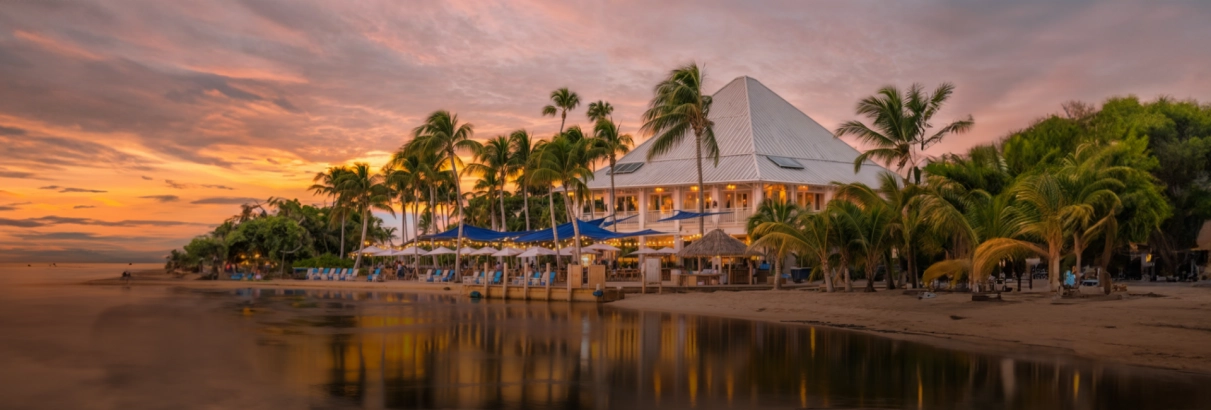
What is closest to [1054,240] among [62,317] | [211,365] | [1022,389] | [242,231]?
[1022,389]

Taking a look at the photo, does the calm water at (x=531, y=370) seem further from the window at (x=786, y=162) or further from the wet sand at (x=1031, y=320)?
the window at (x=786, y=162)

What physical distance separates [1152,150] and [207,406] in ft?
111

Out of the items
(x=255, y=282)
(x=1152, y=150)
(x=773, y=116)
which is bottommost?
(x=255, y=282)

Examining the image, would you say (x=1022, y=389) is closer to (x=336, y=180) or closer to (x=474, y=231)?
(x=474, y=231)

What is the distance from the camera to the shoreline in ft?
49.5

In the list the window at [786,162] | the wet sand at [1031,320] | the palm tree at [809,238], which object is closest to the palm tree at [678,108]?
the palm tree at [809,238]

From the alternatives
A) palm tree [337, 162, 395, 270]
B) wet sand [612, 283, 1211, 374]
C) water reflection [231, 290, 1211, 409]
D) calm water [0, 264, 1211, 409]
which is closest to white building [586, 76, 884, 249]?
palm tree [337, 162, 395, 270]

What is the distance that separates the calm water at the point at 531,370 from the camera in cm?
1162

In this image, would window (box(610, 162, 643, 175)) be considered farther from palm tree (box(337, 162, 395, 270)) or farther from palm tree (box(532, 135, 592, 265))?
palm tree (box(337, 162, 395, 270))

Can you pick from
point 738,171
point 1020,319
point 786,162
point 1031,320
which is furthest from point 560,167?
point 1031,320

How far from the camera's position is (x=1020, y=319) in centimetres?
1894

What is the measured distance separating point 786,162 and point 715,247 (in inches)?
669

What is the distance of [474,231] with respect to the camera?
44.5 m

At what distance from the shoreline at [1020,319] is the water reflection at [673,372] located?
1.08 meters
